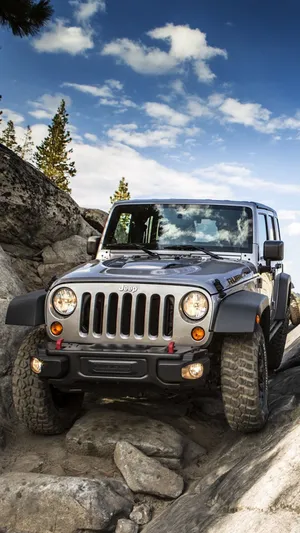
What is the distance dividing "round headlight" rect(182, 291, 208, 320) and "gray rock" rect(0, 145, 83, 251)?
6.29 metres

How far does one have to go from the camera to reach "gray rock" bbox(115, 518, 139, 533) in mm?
3625

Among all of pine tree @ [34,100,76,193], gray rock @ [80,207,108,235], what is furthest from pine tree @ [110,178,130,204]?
gray rock @ [80,207,108,235]

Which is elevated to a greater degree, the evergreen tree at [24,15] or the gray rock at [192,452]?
the evergreen tree at [24,15]

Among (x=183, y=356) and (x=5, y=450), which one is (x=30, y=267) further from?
(x=183, y=356)

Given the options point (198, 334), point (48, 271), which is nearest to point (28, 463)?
point (198, 334)

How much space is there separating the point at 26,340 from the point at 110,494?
150 cm

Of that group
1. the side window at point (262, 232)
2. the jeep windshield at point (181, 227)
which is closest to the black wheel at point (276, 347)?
the side window at point (262, 232)

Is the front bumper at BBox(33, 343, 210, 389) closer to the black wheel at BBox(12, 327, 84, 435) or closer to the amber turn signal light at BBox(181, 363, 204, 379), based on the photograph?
the amber turn signal light at BBox(181, 363, 204, 379)

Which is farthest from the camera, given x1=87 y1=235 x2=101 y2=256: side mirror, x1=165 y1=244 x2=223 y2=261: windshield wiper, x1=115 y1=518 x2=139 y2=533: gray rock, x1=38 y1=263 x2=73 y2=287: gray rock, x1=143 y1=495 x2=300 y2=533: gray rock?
x1=38 y1=263 x2=73 y2=287: gray rock

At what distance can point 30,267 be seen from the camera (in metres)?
9.86

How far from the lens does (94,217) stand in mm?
14188

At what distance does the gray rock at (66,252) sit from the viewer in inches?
403

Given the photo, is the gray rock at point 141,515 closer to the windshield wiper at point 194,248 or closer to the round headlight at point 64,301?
the round headlight at point 64,301

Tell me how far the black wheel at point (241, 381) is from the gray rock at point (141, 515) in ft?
3.04
